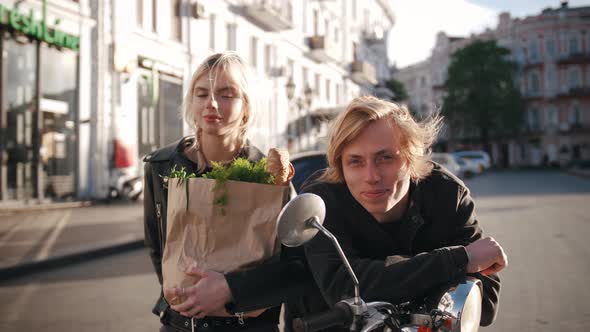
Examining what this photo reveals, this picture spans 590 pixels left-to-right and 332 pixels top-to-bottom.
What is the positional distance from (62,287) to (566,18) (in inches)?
2606

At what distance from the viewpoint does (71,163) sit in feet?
52.8

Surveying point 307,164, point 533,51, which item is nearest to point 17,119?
point 307,164

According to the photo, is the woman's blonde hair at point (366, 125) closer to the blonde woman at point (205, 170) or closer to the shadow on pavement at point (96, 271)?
the blonde woman at point (205, 170)

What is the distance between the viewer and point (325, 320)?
137 centimetres

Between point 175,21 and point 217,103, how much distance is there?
64.3 feet

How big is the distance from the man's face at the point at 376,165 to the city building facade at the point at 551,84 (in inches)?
2457

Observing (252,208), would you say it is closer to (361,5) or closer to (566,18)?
(361,5)

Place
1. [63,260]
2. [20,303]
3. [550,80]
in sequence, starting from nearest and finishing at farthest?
[20,303], [63,260], [550,80]

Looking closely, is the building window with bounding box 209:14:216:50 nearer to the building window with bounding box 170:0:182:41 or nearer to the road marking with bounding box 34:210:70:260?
the building window with bounding box 170:0:182:41

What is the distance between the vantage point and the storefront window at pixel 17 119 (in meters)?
13.8

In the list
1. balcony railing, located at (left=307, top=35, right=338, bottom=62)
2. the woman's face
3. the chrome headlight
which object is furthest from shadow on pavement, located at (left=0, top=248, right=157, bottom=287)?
balcony railing, located at (left=307, top=35, right=338, bottom=62)

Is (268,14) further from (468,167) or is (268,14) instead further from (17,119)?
(468,167)

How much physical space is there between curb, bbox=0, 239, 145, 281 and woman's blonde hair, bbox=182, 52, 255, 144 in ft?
18.0

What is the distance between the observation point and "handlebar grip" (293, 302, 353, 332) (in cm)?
135
